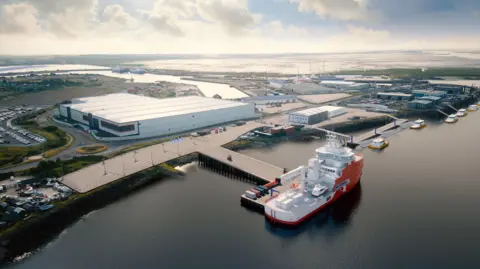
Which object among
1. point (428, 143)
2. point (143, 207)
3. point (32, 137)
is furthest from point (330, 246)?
point (32, 137)

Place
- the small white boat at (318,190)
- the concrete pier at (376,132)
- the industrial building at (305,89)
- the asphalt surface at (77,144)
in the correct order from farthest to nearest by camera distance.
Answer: the industrial building at (305,89) < the concrete pier at (376,132) < the asphalt surface at (77,144) < the small white boat at (318,190)

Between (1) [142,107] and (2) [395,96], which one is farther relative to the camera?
(2) [395,96]

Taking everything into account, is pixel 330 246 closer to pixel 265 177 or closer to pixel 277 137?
pixel 265 177

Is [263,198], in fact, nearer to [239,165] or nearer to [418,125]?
[239,165]

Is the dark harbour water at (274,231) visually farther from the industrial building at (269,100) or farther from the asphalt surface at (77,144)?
the industrial building at (269,100)

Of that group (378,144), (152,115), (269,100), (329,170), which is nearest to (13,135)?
(152,115)

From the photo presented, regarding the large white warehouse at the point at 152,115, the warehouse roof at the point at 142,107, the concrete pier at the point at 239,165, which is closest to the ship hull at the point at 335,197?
the concrete pier at the point at 239,165
